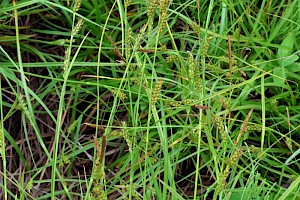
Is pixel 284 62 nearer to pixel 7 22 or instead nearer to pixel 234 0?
pixel 234 0

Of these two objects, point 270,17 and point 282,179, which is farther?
point 270,17

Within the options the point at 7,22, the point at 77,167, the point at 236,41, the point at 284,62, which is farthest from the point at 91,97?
the point at 284,62

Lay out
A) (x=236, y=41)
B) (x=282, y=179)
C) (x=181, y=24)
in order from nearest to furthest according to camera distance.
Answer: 1. (x=282, y=179)
2. (x=236, y=41)
3. (x=181, y=24)

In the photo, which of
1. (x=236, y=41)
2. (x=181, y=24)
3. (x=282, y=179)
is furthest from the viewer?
(x=181, y=24)

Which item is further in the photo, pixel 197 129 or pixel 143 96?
pixel 143 96

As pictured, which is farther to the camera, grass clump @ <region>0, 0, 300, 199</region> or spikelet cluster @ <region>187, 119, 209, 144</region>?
grass clump @ <region>0, 0, 300, 199</region>

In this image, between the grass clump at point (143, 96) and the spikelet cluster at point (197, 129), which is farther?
the grass clump at point (143, 96)

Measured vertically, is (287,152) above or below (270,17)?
below

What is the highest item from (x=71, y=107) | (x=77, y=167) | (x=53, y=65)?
(x=53, y=65)

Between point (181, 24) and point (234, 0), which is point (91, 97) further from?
point (234, 0)
